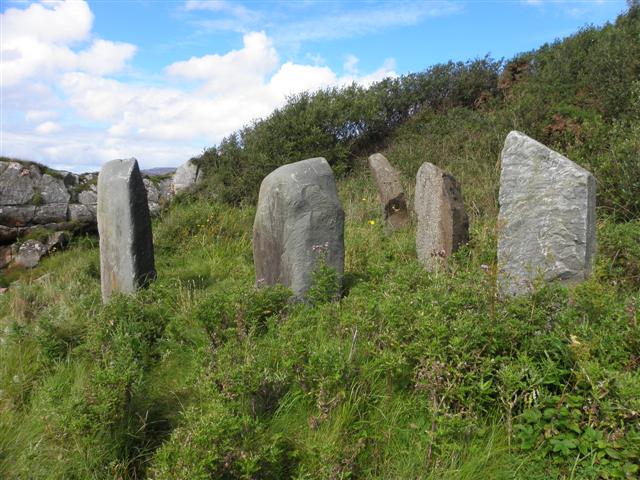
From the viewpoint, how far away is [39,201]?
9734mm

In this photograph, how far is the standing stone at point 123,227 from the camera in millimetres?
5949

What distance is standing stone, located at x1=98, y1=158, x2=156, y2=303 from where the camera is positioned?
5.95 m

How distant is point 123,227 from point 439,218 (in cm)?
349

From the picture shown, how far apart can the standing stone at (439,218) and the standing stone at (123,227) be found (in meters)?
3.19

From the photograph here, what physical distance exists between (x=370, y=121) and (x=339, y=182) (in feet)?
8.95

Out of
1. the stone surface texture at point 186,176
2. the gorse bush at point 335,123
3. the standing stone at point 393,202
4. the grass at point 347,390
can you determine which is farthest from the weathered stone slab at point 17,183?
the standing stone at point 393,202

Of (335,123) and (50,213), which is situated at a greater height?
(335,123)

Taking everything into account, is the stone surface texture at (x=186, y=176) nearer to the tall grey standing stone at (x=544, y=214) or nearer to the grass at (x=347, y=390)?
the grass at (x=347, y=390)

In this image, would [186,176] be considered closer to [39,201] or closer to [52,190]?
[52,190]

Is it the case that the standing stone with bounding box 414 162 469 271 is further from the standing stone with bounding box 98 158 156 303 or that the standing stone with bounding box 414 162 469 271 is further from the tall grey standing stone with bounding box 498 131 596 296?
the standing stone with bounding box 98 158 156 303

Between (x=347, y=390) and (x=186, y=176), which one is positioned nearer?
(x=347, y=390)

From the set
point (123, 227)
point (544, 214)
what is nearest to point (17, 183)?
point (123, 227)

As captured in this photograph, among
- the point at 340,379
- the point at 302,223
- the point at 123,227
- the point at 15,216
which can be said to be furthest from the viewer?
the point at 15,216

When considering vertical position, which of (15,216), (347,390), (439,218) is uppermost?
(15,216)
